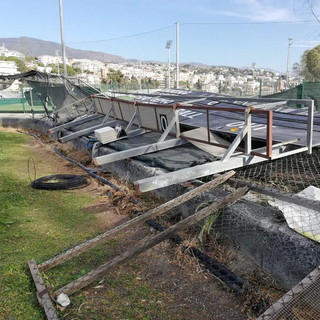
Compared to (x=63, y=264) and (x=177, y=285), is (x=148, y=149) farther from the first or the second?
(x=177, y=285)

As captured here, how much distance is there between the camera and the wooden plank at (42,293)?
2922 mm

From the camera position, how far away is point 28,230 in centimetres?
474

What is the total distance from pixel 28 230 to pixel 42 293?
1756 millimetres

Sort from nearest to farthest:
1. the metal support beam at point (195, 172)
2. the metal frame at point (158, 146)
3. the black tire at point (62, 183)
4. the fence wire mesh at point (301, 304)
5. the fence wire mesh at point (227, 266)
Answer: the fence wire mesh at point (301, 304), the fence wire mesh at point (227, 266), the metal support beam at point (195, 172), the metal frame at point (158, 146), the black tire at point (62, 183)

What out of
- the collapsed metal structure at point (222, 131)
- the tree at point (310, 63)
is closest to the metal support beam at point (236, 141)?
the collapsed metal structure at point (222, 131)

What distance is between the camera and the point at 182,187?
16.3 feet

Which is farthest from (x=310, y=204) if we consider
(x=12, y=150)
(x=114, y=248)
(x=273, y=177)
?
(x=12, y=150)

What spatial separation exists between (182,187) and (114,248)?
1.34m

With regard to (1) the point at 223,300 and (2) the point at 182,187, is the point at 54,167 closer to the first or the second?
(2) the point at 182,187

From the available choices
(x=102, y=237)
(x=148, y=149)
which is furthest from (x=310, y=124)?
(x=102, y=237)

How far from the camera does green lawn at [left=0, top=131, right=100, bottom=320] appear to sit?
3.25 m

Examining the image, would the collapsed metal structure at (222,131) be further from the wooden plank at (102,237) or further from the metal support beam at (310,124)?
the wooden plank at (102,237)

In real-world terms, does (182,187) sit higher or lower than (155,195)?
higher

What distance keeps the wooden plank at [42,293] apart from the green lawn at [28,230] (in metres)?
0.08
